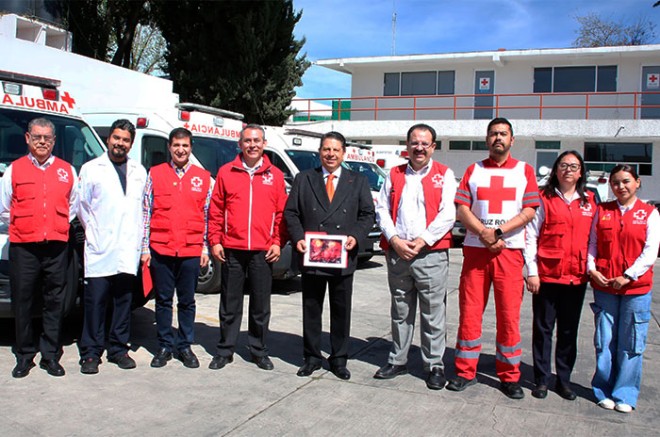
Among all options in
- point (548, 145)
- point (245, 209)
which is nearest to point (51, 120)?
point (245, 209)

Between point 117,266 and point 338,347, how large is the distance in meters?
1.91

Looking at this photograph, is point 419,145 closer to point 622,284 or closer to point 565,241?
point 565,241

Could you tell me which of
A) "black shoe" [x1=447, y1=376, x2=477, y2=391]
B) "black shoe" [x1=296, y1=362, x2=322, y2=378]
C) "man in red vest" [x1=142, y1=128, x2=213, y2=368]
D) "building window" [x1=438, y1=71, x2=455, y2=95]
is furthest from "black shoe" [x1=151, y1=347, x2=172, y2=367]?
"building window" [x1=438, y1=71, x2=455, y2=95]

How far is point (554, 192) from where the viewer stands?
16.2 feet

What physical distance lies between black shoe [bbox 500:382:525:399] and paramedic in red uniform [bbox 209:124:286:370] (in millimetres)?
1908

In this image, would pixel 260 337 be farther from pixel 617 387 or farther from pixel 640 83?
pixel 640 83

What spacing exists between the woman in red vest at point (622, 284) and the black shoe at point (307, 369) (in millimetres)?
2161

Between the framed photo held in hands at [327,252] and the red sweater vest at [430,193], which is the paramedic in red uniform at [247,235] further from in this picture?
the red sweater vest at [430,193]

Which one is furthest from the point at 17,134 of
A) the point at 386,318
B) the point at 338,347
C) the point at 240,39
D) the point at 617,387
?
the point at 240,39

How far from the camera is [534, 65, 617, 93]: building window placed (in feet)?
80.7

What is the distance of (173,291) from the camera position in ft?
17.9

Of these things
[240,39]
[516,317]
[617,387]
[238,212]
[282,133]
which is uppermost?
[240,39]

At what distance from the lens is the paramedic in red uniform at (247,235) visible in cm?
533

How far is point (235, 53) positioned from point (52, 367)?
15.2m
